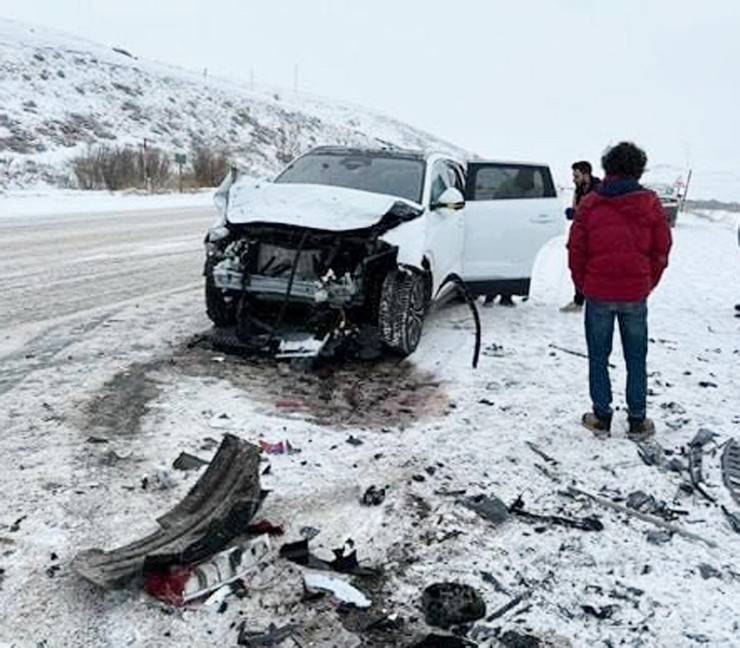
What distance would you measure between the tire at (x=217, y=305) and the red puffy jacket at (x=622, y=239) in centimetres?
295

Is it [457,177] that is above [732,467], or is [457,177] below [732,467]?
above

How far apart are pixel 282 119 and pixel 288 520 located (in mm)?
57634

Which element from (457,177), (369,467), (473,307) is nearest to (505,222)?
(457,177)

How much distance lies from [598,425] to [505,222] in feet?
12.9

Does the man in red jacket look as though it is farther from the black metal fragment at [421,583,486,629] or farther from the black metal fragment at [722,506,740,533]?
the black metal fragment at [421,583,486,629]

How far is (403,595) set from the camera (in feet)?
10.3

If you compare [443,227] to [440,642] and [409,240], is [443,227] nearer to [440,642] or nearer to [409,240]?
[409,240]

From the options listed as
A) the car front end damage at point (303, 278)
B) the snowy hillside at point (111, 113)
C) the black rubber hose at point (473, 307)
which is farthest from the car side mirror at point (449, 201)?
the snowy hillside at point (111, 113)

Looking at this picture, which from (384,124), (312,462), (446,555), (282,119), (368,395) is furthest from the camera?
(384,124)

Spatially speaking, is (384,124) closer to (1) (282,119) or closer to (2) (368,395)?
(1) (282,119)

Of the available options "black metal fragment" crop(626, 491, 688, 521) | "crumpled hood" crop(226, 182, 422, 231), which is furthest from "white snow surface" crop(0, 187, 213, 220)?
"black metal fragment" crop(626, 491, 688, 521)

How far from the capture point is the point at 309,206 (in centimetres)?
624

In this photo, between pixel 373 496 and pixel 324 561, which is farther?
pixel 373 496

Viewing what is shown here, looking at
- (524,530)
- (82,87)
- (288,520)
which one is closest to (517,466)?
(524,530)
